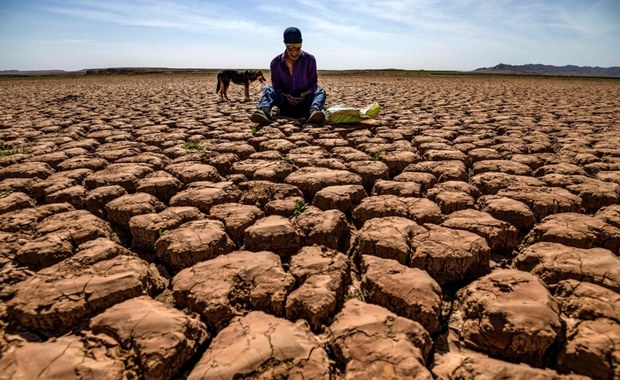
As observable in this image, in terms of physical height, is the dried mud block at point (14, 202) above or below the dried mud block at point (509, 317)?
above

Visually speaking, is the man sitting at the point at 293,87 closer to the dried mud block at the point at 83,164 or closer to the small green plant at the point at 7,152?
the dried mud block at the point at 83,164

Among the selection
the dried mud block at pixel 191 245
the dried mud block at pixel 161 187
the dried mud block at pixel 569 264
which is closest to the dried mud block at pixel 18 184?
the dried mud block at pixel 161 187

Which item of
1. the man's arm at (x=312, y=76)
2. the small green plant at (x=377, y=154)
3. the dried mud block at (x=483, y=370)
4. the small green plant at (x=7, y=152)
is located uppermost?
the man's arm at (x=312, y=76)

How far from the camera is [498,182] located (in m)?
2.10

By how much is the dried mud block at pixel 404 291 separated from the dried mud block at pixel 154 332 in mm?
594

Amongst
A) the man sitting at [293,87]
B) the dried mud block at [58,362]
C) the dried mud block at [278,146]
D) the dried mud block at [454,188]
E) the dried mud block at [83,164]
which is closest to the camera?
the dried mud block at [58,362]

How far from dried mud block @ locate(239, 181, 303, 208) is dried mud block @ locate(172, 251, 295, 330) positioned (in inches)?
23.2

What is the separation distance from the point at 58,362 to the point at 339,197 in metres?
1.37

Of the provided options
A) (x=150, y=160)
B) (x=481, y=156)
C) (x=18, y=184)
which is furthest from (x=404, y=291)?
(x=18, y=184)

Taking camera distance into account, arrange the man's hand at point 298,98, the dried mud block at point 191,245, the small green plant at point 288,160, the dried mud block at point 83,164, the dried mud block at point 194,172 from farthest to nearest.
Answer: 1. the man's hand at point 298,98
2. the small green plant at point 288,160
3. the dried mud block at point 83,164
4. the dried mud block at point 194,172
5. the dried mud block at point 191,245

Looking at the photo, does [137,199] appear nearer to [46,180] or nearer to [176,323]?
[46,180]

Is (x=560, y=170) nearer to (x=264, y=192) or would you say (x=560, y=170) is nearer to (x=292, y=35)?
(x=264, y=192)

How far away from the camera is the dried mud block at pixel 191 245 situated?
1.41 meters

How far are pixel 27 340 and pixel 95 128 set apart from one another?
3436 mm
